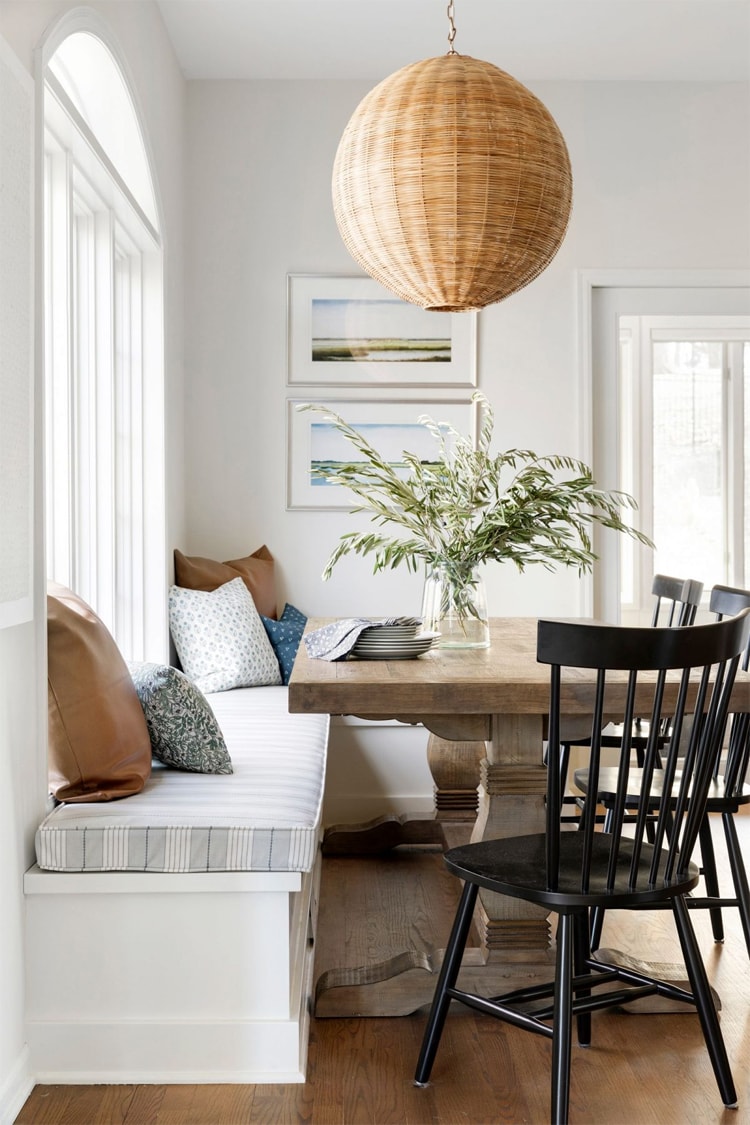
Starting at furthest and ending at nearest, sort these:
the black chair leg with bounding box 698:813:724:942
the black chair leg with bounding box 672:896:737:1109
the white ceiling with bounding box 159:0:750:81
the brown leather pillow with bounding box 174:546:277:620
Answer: the brown leather pillow with bounding box 174:546:277:620 → the white ceiling with bounding box 159:0:750:81 → the black chair leg with bounding box 698:813:724:942 → the black chair leg with bounding box 672:896:737:1109

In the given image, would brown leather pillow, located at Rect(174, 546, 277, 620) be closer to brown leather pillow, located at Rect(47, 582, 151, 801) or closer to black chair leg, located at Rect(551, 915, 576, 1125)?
brown leather pillow, located at Rect(47, 582, 151, 801)

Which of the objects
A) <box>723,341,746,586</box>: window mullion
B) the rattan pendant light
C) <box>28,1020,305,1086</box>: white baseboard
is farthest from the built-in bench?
<box>723,341,746,586</box>: window mullion

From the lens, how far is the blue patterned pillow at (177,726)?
2.39m

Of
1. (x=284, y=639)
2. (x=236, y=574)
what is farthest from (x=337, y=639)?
(x=236, y=574)

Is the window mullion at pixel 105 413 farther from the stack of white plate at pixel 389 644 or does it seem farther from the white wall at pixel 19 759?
the stack of white plate at pixel 389 644

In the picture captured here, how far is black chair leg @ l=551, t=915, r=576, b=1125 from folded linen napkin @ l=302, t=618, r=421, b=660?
858 millimetres

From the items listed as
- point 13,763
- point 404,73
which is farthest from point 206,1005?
point 404,73

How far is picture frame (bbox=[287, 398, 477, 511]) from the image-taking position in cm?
412

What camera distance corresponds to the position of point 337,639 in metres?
2.46

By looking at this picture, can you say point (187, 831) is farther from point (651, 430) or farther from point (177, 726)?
point (651, 430)

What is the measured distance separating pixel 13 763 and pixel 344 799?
224cm

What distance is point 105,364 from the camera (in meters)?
3.16

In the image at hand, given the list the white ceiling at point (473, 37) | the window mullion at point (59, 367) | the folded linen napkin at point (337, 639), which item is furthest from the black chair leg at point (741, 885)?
the white ceiling at point (473, 37)

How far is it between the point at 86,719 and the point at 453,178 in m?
1.38
